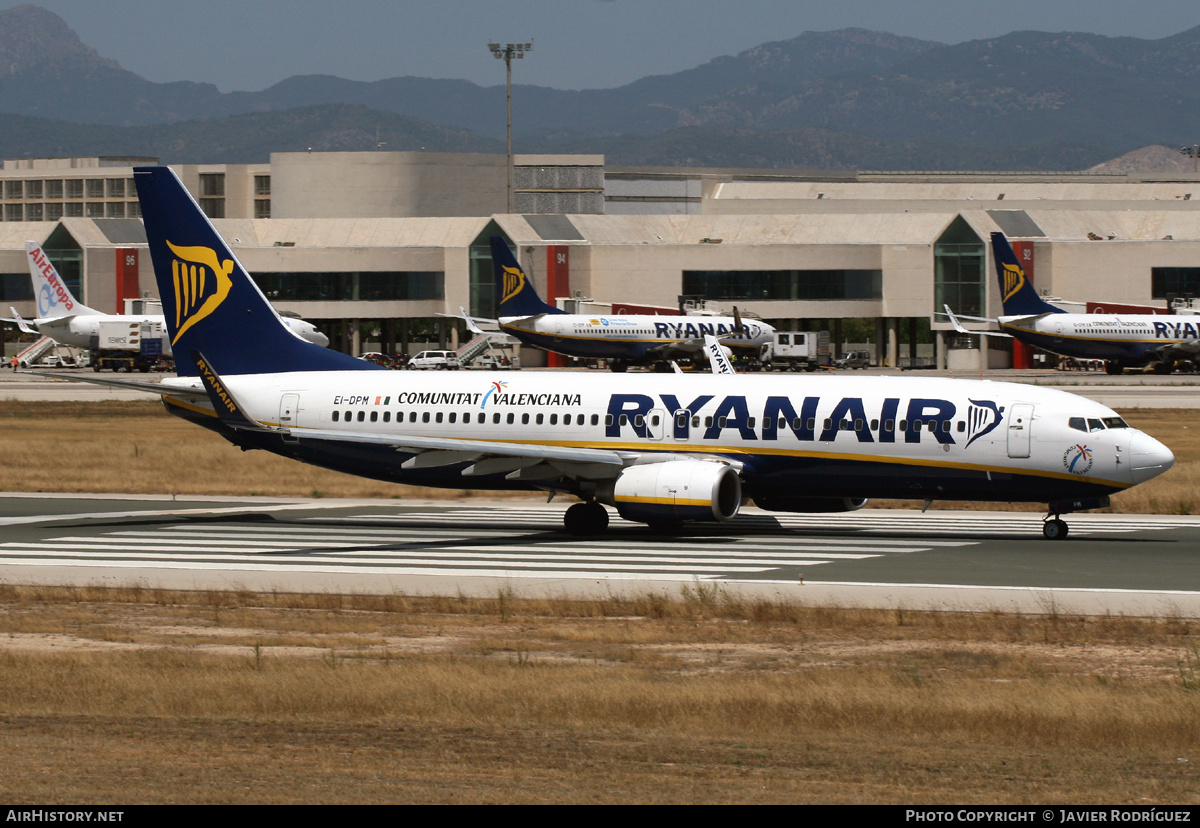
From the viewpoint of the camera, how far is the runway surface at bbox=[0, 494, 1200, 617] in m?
29.8

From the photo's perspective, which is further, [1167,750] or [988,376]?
[988,376]

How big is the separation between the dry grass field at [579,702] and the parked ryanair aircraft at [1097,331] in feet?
320

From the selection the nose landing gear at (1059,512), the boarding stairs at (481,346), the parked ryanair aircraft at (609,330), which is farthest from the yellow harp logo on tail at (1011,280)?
the nose landing gear at (1059,512)

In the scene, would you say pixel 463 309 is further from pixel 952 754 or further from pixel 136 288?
pixel 952 754

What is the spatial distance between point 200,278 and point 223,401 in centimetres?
459

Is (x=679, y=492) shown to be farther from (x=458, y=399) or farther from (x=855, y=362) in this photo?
(x=855, y=362)

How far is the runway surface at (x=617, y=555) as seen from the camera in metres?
29.8

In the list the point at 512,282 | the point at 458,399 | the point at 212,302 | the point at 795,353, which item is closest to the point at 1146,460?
the point at 458,399

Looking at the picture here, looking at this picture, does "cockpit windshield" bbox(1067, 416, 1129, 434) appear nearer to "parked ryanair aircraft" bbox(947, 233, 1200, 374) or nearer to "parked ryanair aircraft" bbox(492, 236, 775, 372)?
"parked ryanair aircraft" bbox(947, 233, 1200, 374)

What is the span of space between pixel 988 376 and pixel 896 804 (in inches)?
4342

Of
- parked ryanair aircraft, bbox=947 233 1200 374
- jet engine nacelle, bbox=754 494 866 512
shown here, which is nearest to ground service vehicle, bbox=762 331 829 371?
parked ryanair aircraft, bbox=947 233 1200 374

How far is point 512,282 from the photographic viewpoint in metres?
132
